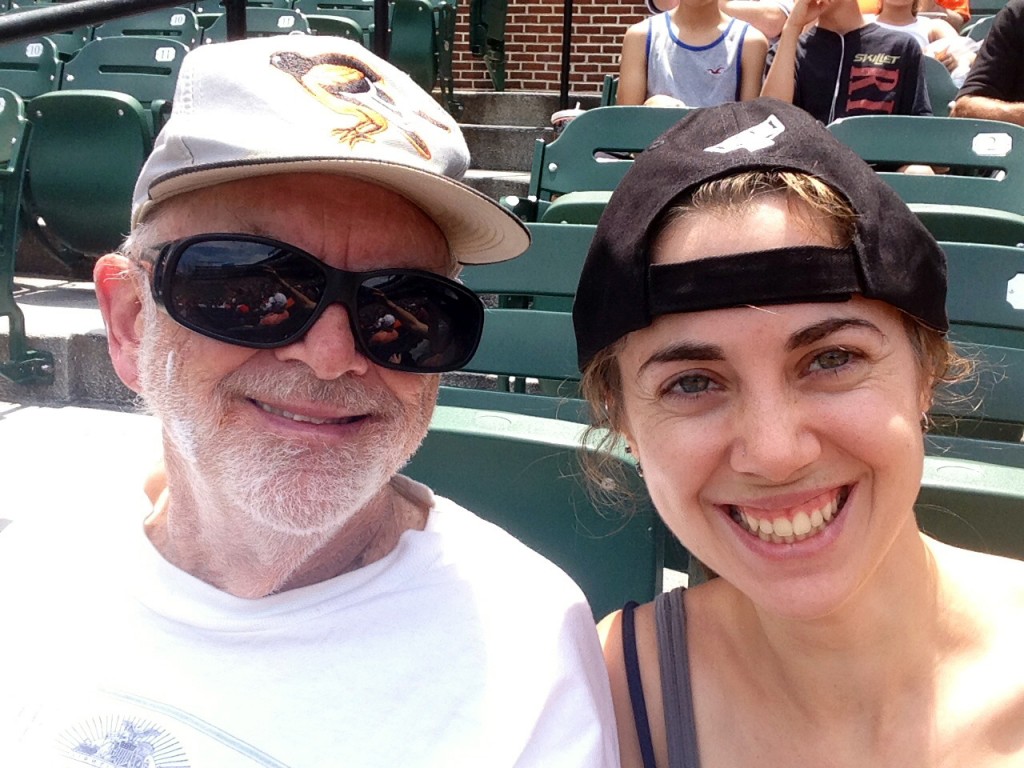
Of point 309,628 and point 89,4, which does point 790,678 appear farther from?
point 89,4

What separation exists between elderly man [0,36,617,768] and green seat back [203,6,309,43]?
5.26m

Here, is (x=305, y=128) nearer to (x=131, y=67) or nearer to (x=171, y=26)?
(x=131, y=67)

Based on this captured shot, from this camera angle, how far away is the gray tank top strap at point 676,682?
4.38ft

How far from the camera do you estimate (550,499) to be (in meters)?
1.68

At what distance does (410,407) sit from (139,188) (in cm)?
52

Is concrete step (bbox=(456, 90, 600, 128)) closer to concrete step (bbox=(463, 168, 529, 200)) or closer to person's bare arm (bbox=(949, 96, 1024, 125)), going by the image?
concrete step (bbox=(463, 168, 529, 200))

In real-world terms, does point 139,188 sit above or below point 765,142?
below

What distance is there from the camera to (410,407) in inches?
54.6

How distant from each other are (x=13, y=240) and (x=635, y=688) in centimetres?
376

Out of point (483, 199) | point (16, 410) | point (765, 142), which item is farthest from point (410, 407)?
point (16, 410)

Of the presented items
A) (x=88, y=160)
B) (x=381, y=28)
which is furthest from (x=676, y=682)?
(x=88, y=160)

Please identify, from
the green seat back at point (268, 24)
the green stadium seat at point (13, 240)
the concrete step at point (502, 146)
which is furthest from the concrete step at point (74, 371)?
the concrete step at point (502, 146)

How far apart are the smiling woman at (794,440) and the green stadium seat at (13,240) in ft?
10.8

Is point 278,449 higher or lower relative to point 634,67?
lower
